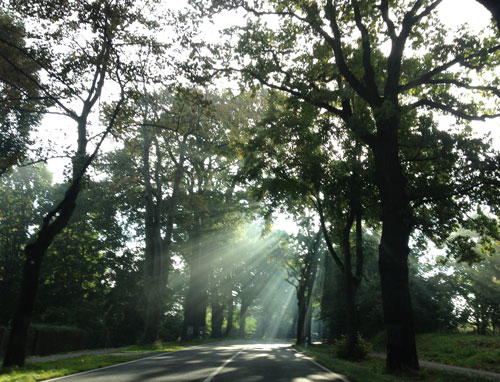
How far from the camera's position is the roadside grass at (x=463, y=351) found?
45.3ft

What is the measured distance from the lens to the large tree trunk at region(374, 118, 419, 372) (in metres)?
10.3

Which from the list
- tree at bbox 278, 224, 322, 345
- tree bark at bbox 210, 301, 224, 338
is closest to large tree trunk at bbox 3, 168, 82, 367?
tree at bbox 278, 224, 322, 345

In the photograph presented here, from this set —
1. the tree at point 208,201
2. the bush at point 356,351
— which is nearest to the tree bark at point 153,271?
the tree at point 208,201

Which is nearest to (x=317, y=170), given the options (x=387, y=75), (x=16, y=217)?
(x=387, y=75)

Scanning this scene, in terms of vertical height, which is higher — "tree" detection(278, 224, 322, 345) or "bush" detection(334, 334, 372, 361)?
"tree" detection(278, 224, 322, 345)

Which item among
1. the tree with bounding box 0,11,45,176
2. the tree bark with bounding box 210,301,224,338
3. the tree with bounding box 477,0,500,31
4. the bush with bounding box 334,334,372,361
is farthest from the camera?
the tree bark with bounding box 210,301,224,338

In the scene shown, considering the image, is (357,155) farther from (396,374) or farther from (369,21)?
(396,374)

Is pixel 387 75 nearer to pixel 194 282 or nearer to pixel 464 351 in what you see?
pixel 464 351

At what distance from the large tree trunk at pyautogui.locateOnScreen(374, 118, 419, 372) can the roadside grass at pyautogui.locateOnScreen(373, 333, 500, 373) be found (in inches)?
178

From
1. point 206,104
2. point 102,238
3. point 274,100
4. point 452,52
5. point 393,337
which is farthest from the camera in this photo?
point 102,238

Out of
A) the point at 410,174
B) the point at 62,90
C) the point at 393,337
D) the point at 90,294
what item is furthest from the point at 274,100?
the point at 90,294

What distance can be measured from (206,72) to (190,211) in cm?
1776

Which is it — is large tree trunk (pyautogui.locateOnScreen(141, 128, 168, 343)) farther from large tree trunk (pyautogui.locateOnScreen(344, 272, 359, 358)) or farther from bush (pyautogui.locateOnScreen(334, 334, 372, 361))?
large tree trunk (pyautogui.locateOnScreen(344, 272, 359, 358))

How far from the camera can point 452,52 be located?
1194 cm
